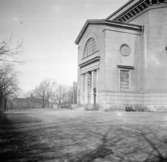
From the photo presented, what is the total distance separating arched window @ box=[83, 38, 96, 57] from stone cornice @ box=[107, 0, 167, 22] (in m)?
5.43

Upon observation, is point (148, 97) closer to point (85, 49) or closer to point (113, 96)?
point (113, 96)

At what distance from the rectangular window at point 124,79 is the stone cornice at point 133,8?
8524 mm

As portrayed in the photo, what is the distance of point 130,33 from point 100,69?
6.44 metres

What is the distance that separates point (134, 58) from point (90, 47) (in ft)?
24.1

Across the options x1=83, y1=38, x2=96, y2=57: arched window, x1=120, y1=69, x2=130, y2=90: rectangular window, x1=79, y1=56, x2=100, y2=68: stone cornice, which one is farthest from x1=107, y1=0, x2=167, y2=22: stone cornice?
x1=120, y1=69, x2=130, y2=90: rectangular window

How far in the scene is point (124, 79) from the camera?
979 inches

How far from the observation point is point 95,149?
5254 mm

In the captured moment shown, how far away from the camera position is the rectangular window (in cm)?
2463

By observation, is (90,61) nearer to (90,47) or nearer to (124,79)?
(90,47)

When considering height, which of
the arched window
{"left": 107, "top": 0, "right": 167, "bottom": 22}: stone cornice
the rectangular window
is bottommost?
the rectangular window

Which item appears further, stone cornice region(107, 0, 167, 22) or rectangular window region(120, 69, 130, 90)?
rectangular window region(120, 69, 130, 90)

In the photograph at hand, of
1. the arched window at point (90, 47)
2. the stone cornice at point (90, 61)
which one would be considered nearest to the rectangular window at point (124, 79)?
the stone cornice at point (90, 61)

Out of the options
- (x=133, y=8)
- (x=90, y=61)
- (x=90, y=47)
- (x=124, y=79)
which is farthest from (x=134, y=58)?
(x=90, y=47)

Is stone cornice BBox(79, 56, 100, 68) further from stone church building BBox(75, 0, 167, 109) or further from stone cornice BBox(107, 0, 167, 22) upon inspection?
stone cornice BBox(107, 0, 167, 22)
